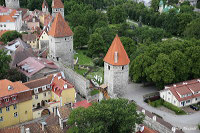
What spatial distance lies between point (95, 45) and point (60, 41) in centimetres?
1371

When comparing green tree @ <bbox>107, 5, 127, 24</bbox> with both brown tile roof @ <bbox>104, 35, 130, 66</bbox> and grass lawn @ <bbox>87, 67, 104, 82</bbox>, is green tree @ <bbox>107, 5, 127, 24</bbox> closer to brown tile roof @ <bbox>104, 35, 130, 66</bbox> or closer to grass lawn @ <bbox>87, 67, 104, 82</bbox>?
grass lawn @ <bbox>87, 67, 104, 82</bbox>

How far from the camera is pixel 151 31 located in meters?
64.0

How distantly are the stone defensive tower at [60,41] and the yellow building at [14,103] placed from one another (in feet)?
44.6

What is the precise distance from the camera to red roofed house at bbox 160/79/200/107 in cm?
3542

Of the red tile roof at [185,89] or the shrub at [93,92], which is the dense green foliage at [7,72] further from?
the red tile roof at [185,89]

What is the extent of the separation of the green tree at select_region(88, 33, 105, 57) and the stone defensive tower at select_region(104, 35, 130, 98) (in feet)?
66.5

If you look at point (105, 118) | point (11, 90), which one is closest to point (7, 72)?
point (11, 90)

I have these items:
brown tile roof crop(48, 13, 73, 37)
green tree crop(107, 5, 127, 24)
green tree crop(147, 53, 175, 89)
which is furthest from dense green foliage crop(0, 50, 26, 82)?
green tree crop(107, 5, 127, 24)

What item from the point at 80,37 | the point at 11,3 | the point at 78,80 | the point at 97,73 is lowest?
the point at 97,73

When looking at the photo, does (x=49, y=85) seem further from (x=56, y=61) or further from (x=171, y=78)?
(x=171, y=78)

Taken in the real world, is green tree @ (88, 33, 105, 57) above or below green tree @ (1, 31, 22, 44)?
below

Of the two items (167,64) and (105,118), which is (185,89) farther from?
(105,118)

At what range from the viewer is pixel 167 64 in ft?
124

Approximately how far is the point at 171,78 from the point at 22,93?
778 inches
